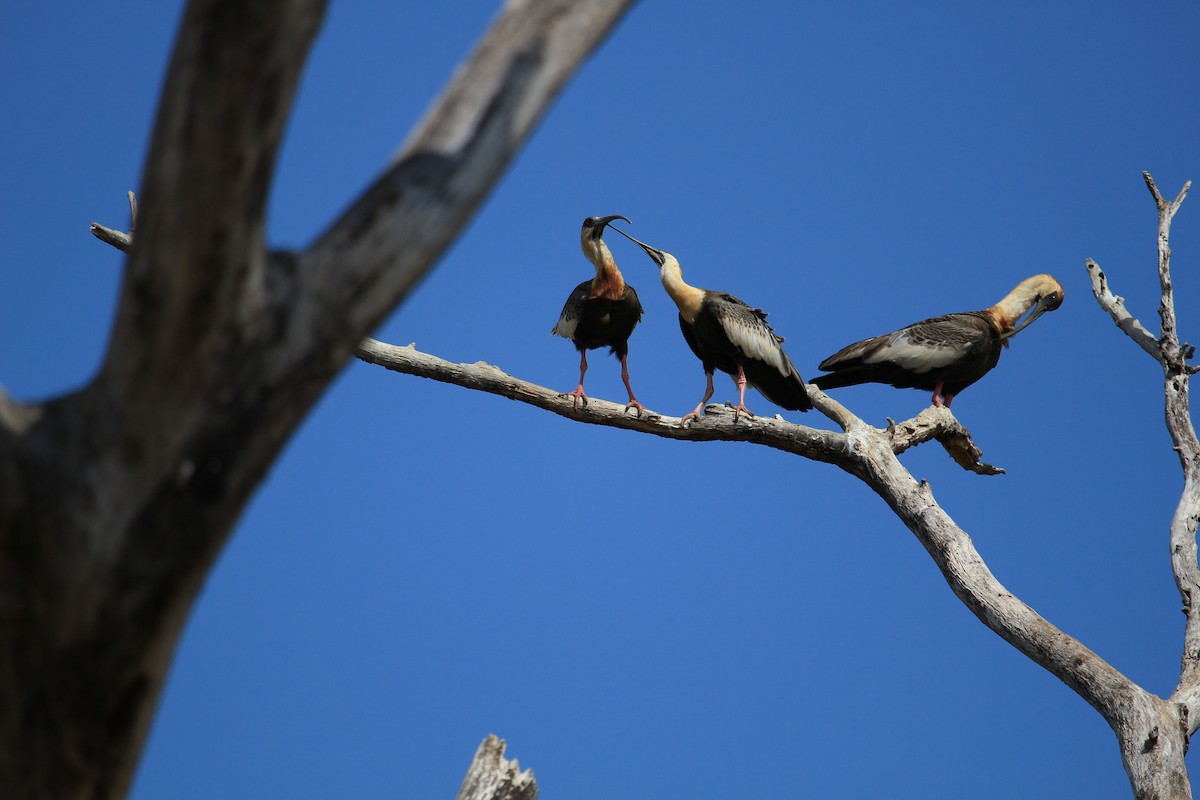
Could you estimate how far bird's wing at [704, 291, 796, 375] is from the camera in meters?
7.05

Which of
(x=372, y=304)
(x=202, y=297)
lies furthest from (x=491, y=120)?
(x=202, y=297)

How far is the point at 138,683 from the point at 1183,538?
5209 mm

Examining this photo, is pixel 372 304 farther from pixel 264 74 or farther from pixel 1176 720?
pixel 1176 720

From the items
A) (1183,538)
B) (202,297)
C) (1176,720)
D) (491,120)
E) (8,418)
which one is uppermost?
(1183,538)

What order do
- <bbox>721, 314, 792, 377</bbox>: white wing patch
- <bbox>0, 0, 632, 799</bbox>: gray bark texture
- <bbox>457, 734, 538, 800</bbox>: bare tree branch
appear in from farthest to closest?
1. <bbox>721, 314, 792, 377</bbox>: white wing patch
2. <bbox>457, 734, 538, 800</bbox>: bare tree branch
3. <bbox>0, 0, 632, 799</bbox>: gray bark texture

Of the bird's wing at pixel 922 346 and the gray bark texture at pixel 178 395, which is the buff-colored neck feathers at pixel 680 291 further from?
the gray bark texture at pixel 178 395

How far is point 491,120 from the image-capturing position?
1.93m

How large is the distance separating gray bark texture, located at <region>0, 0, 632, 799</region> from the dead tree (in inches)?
151

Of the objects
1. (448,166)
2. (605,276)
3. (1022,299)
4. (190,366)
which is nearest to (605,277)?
(605,276)

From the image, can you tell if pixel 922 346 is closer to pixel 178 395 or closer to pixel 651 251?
pixel 651 251

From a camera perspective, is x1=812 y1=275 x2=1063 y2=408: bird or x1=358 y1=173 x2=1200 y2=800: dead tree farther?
x1=812 y1=275 x2=1063 y2=408: bird

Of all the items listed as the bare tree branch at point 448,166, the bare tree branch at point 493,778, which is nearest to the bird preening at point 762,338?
the bare tree branch at point 493,778

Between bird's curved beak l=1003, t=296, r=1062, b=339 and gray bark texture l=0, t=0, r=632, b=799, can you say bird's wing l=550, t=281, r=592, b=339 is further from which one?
gray bark texture l=0, t=0, r=632, b=799

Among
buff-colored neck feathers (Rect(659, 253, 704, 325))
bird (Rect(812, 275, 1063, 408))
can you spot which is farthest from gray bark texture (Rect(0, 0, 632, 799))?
bird (Rect(812, 275, 1063, 408))
